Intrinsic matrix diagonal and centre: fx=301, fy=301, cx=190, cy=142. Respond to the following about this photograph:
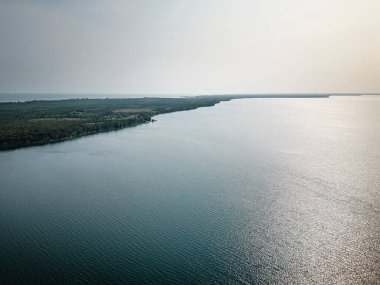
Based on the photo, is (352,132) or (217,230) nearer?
(217,230)

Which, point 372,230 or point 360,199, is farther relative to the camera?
point 360,199

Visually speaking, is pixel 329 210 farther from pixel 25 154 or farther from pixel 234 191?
pixel 25 154

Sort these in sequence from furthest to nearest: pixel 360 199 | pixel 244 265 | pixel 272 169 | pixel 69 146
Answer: pixel 69 146 → pixel 272 169 → pixel 360 199 → pixel 244 265

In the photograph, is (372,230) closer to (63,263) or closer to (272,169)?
(272,169)

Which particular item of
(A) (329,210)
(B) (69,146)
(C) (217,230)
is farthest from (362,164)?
(B) (69,146)

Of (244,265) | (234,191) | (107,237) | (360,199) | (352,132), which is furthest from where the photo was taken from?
(352,132)

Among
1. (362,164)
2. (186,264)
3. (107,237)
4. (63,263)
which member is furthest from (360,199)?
(63,263)
